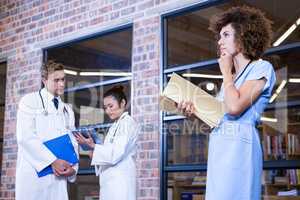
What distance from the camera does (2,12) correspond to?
6281 millimetres

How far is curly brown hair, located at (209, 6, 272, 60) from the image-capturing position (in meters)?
2.32

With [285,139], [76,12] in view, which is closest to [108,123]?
[76,12]

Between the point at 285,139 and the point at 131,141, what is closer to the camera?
the point at 131,141

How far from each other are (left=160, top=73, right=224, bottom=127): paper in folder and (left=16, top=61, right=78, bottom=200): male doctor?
1.42 m

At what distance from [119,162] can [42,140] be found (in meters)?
0.60

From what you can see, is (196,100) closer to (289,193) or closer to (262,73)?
(262,73)

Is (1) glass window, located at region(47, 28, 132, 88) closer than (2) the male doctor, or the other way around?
(2) the male doctor

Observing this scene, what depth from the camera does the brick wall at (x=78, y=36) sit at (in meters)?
4.46

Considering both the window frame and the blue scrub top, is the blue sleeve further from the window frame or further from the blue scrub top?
the window frame

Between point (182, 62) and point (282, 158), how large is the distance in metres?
1.30

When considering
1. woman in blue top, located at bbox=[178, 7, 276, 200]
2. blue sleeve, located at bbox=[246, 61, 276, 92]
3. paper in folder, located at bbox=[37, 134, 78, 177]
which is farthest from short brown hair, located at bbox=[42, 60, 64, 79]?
blue sleeve, located at bbox=[246, 61, 276, 92]

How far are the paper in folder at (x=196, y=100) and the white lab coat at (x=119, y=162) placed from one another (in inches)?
45.7

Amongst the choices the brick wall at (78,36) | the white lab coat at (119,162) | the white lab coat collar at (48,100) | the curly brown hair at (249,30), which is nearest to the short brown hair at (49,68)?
the white lab coat collar at (48,100)

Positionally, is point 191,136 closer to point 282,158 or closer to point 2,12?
point 282,158
